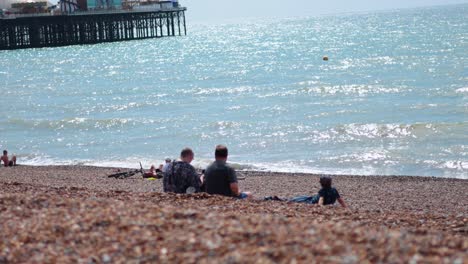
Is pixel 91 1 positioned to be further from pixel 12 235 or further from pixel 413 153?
pixel 12 235

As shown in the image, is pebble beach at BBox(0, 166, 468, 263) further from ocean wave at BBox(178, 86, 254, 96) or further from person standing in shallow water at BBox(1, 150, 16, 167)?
ocean wave at BBox(178, 86, 254, 96)

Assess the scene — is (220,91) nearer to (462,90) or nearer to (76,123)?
(462,90)

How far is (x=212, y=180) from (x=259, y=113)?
665 inches

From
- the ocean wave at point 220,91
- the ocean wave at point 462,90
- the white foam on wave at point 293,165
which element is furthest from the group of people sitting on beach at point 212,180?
Answer: the ocean wave at point 220,91

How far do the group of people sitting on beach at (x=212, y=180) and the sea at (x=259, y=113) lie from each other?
6298 mm

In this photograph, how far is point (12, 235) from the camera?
19.2ft

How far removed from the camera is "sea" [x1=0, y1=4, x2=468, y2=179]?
1775 centimetres

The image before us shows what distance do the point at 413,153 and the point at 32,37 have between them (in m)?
49.3

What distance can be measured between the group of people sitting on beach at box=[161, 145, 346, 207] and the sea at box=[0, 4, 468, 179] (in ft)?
20.7

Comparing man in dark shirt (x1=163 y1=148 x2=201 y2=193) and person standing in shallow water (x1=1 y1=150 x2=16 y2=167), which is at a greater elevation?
man in dark shirt (x1=163 y1=148 x2=201 y2=193)

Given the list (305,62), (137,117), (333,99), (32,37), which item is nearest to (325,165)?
(137,117)

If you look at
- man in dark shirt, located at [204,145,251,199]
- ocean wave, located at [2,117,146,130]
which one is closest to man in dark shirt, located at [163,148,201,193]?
man in dark shirt, located at [204,145,251,199]

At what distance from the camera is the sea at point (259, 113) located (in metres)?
17.8

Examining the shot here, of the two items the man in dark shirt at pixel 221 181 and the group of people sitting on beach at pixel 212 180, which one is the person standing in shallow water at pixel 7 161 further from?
the man in dark shirt at pixel 221 181
